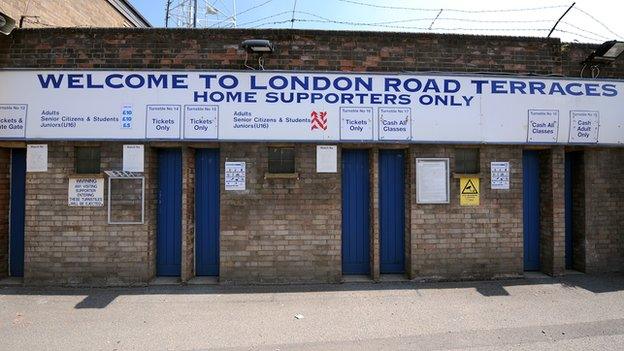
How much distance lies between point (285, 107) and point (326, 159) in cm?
107

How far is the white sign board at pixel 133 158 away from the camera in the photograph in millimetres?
6141

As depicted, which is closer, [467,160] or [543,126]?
[543,126]

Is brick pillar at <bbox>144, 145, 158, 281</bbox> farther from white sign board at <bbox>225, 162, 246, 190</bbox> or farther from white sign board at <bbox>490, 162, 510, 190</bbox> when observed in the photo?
white sign board at <bbox>490, 162, 510, 190</bbox>

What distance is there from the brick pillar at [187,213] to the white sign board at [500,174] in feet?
16.6

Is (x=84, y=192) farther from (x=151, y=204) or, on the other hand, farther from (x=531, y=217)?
(x=531, y=217)

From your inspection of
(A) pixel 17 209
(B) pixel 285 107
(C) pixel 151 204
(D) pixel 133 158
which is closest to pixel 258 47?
(B) pixel 285 107

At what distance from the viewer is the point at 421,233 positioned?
639 cm

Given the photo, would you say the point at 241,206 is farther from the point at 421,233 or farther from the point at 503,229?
the point at 503,229

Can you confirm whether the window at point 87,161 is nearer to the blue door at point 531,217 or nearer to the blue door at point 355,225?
the blue door at point 355,225

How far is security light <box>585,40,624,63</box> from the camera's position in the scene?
6.50m

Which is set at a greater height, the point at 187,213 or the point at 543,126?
the point at 543,126

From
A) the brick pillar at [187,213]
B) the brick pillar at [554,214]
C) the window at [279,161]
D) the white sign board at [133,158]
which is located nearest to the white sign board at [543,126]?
the brick pillar at [554,214]

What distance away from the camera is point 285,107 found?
6188 millimetres

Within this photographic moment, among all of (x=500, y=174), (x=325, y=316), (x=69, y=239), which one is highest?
(x=500, y=174)
